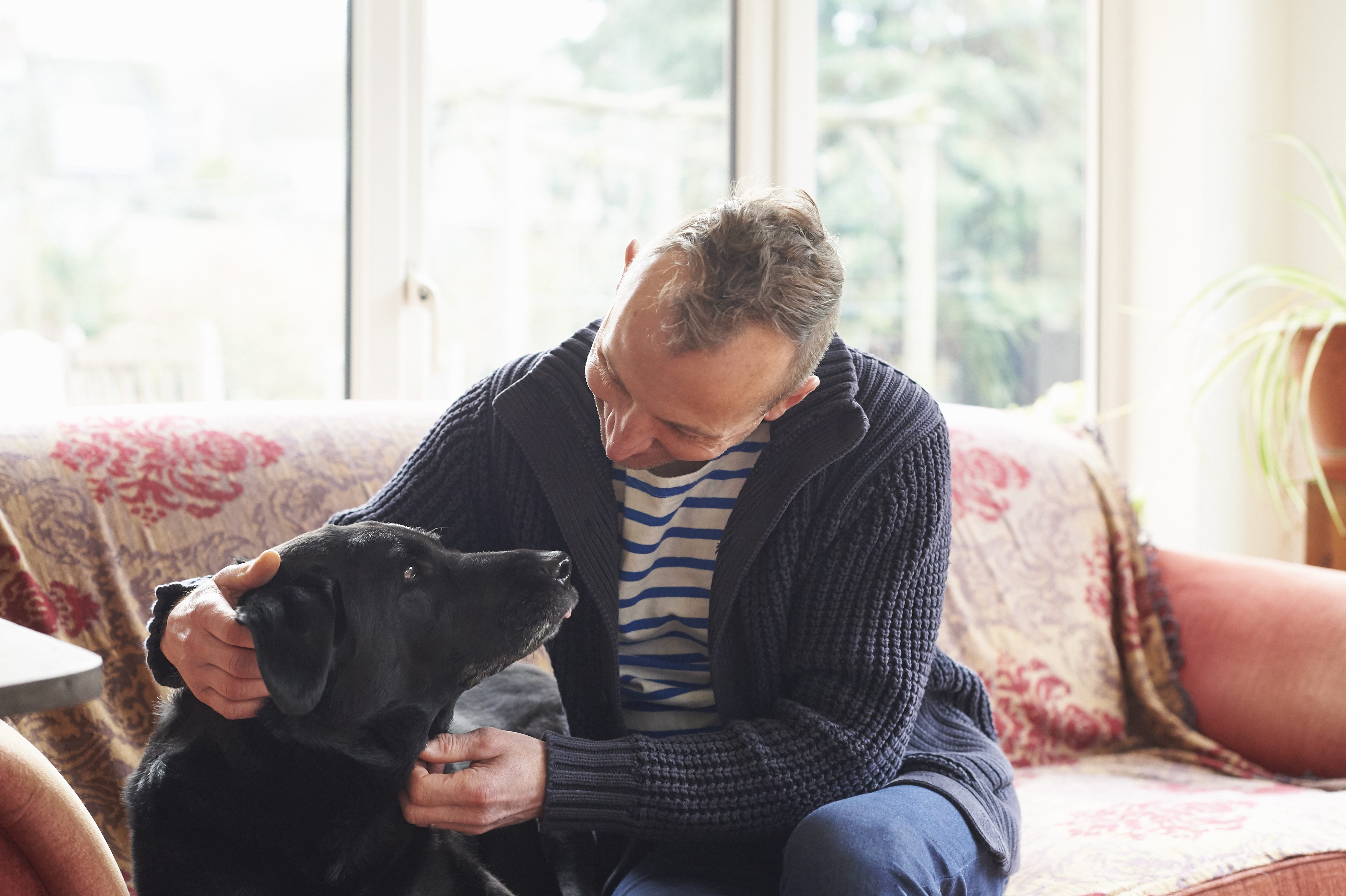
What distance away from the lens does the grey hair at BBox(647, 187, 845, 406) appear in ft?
3.29

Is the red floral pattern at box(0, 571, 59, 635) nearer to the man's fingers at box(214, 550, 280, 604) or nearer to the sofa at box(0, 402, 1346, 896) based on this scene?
the sofa at box(0, 402, 1346, 896)

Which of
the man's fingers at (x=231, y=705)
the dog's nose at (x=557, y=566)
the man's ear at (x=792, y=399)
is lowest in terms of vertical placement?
the man's fingers at (x=231, y=705)

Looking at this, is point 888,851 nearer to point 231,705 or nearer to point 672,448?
point 672,448

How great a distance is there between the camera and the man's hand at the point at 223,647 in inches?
39.1

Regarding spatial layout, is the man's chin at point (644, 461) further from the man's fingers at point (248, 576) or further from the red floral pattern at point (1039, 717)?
the red floral pattern at point (1039, 717)

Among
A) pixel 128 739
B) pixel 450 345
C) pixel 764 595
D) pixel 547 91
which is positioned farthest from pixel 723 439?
pixel 547 91

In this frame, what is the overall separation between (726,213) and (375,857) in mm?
716

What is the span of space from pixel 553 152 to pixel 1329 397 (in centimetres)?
183

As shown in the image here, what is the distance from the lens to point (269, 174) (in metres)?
2.28

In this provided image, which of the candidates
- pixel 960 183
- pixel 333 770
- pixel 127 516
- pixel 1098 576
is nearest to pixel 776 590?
pixel 333 770

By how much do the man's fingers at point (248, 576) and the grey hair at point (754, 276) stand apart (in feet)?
1.37

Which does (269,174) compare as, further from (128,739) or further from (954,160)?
(954,160)

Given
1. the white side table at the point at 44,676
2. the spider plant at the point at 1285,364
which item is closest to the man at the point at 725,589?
the white side table at the point at 44,676

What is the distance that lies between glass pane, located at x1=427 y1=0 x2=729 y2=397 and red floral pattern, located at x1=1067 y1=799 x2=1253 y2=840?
1452 millimetres
